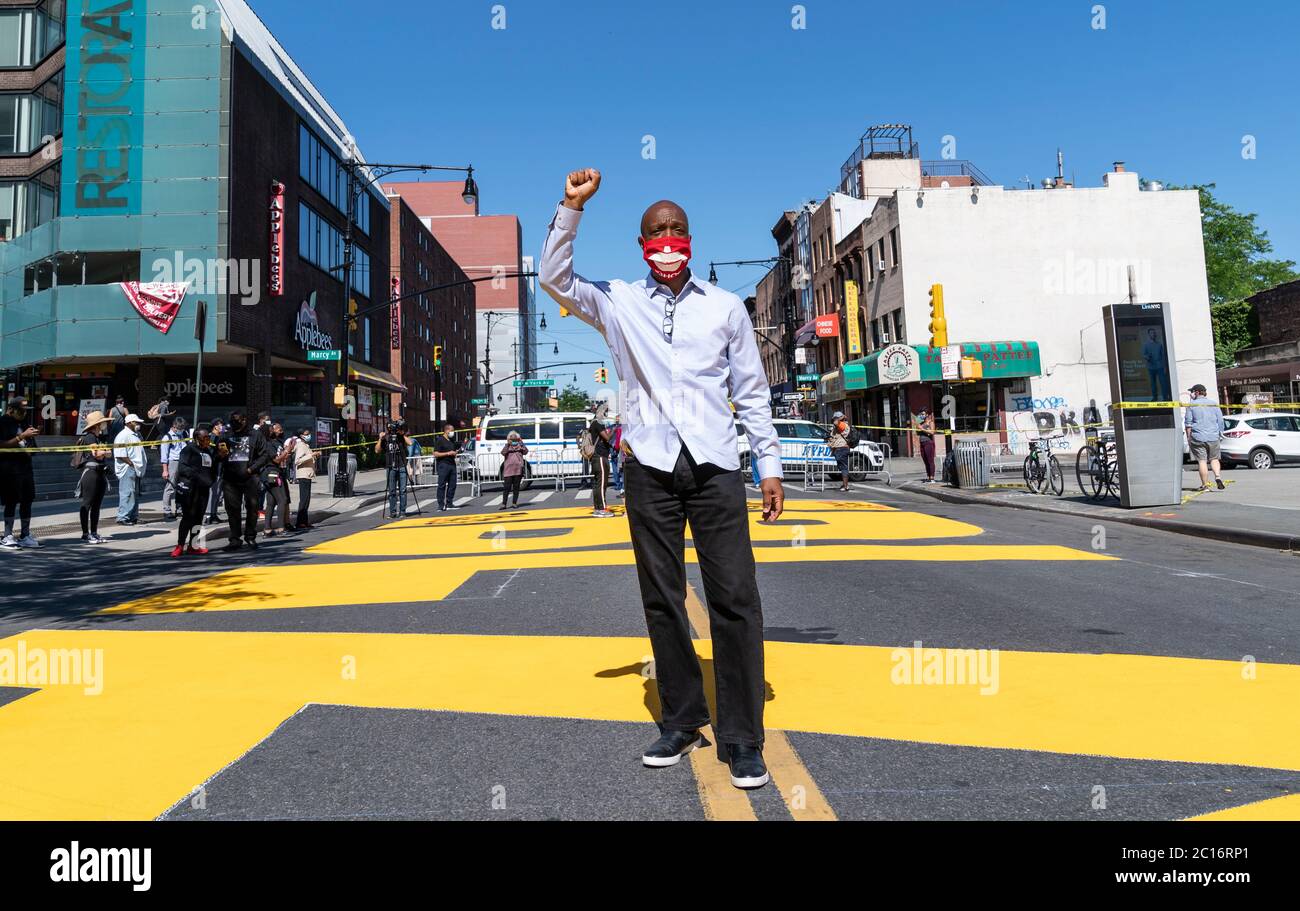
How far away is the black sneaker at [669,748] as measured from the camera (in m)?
3.15

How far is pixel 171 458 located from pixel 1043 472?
16.4 m

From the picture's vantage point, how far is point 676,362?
3.27 meters

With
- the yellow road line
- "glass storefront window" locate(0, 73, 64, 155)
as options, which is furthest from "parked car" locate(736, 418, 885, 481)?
"glass storefront window" locate(0, 73, 64, 155)

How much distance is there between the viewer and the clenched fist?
3242 mm

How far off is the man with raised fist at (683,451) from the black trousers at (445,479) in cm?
1473

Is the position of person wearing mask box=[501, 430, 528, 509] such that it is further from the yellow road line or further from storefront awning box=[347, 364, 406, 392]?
storefront awning box=[347, 364, 406, 392]

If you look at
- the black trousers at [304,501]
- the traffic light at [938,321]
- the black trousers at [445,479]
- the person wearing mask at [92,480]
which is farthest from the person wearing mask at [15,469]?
the traffic light at [938,321]

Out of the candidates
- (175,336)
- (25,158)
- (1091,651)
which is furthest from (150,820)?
(25,158)

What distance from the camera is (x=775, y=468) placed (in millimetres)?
3391

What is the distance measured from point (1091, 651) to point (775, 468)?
2.67m

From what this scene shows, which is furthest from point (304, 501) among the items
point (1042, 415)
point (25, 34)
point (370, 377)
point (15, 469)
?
point (25, 34)

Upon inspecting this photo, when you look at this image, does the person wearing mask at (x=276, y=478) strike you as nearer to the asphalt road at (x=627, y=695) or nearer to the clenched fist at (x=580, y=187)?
the asphalt road at (x=627, y=695)
